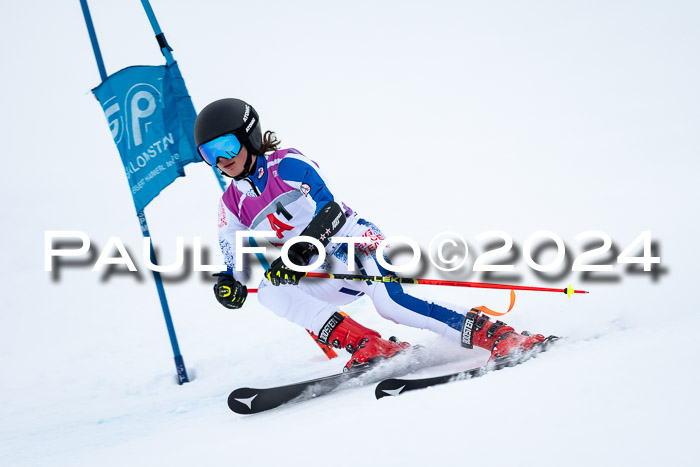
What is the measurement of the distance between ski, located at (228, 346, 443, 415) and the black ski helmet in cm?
125

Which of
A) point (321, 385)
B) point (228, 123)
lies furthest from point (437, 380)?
point (228, 123)

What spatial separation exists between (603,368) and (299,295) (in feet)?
6.23

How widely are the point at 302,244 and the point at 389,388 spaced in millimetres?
914

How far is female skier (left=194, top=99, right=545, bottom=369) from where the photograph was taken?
10.4 ft

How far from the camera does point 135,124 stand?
15.4 feet

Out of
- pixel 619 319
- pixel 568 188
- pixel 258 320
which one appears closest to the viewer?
pixel 619 319

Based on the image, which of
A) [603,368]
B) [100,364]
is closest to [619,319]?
[603,368]

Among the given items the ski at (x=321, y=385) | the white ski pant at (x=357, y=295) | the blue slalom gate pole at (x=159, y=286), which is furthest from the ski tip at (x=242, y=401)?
the blue slalom gate pole at (x=159, y=286)

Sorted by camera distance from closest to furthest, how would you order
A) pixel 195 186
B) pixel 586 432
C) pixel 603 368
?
pixel 586 432
pixel 603 368
pixel 195 186

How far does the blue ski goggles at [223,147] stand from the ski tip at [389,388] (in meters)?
1.52

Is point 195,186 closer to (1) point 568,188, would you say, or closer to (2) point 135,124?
(1) point 568,188

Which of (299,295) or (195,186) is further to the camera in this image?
(195,186)

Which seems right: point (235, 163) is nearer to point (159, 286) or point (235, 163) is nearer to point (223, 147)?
point (223, 147)

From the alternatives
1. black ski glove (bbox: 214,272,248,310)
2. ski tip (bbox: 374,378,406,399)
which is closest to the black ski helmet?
black ski glove (bbox: 214,272,248,310)
